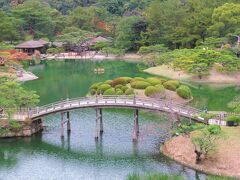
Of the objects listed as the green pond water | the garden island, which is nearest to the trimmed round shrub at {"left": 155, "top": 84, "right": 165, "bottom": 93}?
the garden island

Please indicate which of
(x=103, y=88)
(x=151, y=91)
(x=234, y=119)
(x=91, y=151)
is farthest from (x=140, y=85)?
(x=234, y=119)

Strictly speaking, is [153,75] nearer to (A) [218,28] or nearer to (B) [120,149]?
(A) [218,28]

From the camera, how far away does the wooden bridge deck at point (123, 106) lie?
37.8 m

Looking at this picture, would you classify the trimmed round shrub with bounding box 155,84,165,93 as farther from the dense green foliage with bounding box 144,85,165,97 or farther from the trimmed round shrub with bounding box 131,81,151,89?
the trimmed round shrub with bounding box 131,81,151,89

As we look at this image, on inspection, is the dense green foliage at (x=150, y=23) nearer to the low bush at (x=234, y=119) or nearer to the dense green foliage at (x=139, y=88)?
the dense green foliage at (x=139, y=88)

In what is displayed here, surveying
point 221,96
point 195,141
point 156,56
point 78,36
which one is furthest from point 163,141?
point 78,36

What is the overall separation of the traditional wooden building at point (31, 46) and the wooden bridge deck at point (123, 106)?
180ft

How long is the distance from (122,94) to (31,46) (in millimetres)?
45946

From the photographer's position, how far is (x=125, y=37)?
94.0 metres

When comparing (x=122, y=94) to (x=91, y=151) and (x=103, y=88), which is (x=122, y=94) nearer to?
(x=103, y=88)

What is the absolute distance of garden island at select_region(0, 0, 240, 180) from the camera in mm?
33594

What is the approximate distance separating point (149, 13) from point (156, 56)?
54.6 feet

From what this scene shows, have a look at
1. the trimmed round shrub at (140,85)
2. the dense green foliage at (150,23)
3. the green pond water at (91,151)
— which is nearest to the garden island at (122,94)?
the green pond water at (91,151)

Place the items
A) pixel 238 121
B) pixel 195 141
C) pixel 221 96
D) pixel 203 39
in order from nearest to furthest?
pixel 195 141 → pixel 238 121 → pixel 221 96 → pixel 203 39
